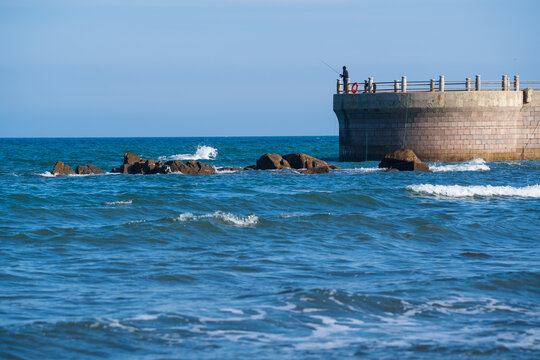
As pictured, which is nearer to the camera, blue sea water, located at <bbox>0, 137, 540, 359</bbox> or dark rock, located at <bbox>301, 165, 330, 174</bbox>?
blue sea water, located at <bbox>0, 137, 540, 359</bbox>

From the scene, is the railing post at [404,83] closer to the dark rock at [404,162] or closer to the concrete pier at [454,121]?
the concrete pier at [454,121]

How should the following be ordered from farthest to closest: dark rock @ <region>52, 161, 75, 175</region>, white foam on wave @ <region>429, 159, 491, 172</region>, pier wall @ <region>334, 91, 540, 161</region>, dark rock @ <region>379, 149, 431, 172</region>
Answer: pier wall @ <region>334, 91, 540, 161</region>
white foam on wave @ <region>429, 159, 491, 172</region>
dark rock @ <region>52, 161, 75, 175</region>
dark rock @ <region>379, 149, 431, 172</region>

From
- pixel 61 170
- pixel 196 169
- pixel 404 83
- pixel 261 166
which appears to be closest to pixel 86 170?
pixel 61 170

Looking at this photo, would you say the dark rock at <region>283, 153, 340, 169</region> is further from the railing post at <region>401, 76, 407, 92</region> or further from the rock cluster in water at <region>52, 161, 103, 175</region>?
the rock cluster in water at <region>52, 161, 103, 175</region>

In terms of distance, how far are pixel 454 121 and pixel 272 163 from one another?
367 inches

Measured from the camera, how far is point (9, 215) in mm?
15781

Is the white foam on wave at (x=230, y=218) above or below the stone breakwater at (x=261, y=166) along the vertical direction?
below

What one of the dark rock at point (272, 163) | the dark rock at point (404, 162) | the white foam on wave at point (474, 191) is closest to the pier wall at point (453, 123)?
the dark rock at point (404, 162)

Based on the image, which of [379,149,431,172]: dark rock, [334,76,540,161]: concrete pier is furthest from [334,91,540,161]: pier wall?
[379,149,431,172]: dark rock

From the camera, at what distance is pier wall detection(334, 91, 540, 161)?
108ft

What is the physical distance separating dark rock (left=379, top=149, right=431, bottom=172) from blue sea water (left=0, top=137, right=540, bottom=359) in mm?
9516

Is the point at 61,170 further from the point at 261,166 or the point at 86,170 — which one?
the point at 261,166

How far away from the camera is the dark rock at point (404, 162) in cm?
2852

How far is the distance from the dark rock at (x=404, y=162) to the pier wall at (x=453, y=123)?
138 inches
